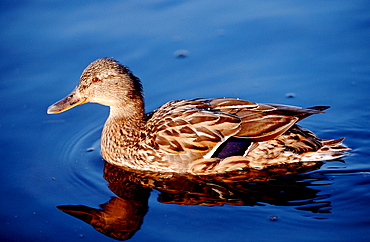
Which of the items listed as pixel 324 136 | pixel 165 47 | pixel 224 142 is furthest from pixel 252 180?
pixel 165 47

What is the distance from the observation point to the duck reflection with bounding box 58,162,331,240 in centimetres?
757

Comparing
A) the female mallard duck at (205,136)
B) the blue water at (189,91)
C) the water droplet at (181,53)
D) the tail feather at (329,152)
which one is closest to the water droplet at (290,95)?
the blue water at (189,91)

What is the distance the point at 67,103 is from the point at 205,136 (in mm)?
A: 2346

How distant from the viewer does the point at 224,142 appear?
27.6 feet

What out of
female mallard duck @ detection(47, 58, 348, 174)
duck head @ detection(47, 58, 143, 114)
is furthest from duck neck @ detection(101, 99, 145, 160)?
duck head @ detection(47, 58, 143, 114)

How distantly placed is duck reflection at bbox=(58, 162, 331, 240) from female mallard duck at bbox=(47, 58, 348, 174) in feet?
0.55

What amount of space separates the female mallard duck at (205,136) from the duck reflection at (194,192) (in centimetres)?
17

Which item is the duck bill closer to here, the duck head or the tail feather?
the duck head

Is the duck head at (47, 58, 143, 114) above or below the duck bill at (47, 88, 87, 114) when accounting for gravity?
above

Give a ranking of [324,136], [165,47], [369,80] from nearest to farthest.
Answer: [324,136] → [369,80] → [165,47]

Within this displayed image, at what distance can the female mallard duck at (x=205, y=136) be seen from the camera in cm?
841

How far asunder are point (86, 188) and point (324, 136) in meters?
3.97

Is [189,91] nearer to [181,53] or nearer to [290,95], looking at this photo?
[181,53]

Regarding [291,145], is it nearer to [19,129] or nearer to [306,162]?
[306,162]
